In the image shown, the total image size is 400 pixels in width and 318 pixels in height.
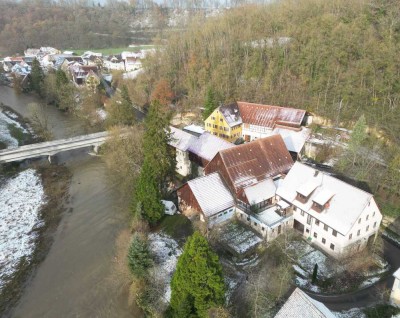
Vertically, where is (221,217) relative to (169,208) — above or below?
above

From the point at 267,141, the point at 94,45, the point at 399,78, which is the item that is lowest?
the point at 94,45

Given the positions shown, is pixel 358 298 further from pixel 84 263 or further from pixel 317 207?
pixel 84 263

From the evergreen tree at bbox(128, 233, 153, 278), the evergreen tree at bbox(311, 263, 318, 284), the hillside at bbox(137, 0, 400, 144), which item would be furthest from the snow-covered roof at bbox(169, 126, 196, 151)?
the evergreen tree at bbox(311, 263, 318, 284)

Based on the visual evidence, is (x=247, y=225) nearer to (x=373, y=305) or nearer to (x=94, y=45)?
(x=373, y=305)

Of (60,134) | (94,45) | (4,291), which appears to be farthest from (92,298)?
(94,45)

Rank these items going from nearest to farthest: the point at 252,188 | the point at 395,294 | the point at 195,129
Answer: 1. the point at 395,294
2. the point at 252,188
3. the point at 195,129

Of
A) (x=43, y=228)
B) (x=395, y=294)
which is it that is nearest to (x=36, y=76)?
(x=43, y=228)

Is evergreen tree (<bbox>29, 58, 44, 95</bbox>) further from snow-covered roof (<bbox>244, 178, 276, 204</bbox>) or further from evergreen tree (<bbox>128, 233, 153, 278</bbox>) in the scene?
snow-covered roof (<bbox>244, 178, 276, 204</bbox>)
